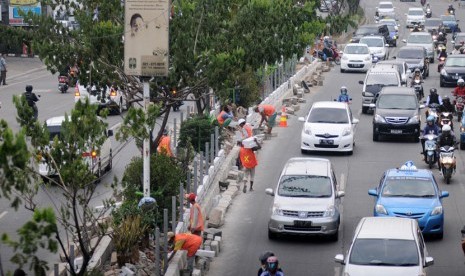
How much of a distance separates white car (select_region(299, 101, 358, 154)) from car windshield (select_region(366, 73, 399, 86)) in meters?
8.83

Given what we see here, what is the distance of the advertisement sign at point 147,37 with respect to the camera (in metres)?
22.1

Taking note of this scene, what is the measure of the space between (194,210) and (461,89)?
2092cm

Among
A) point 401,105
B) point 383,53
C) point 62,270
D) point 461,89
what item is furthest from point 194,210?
point 383,53

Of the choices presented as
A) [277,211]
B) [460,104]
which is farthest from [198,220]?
[460,104]

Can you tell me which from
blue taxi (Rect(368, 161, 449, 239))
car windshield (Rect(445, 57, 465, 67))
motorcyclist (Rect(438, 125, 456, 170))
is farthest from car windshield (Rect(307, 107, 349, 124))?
car windshield (Rect(445, 57, 465, 67))

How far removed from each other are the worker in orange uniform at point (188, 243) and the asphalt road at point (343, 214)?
5.01 ft

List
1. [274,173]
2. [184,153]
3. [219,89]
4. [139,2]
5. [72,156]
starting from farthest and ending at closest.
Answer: [274,173]
[184,153]
[219,89]
[139,2]
[72,156]

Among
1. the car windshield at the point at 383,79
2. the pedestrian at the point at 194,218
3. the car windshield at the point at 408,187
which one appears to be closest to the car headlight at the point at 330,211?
the car windshield at the point at 408,187

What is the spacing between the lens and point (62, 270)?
20344 mm

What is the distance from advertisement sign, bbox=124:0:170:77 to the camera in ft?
72.4

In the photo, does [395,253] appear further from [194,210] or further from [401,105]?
[401,105]

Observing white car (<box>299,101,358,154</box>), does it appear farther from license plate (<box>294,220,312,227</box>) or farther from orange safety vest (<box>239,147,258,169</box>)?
license plate (<box>294,220,312,227</box>)

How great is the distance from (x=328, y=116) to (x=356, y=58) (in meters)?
22.2

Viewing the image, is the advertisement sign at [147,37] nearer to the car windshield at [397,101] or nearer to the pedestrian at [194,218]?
the pedestrian at [194,218]
